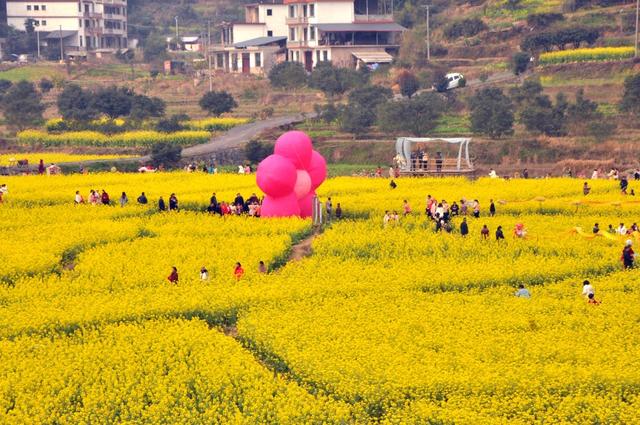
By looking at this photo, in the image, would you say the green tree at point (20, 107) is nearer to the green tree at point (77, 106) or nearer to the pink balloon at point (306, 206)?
the green tree at point (77, 106)

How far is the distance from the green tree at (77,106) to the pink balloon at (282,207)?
1892 inches

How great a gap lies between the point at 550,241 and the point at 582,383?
57.5ft

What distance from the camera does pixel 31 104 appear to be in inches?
3671

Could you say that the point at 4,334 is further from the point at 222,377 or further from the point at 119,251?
the point at 119,251

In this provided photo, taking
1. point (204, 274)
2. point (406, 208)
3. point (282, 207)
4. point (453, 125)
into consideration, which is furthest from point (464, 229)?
point (453, 125)

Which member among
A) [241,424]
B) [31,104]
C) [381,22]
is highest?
[381,22]

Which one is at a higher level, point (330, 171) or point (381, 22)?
point (381, 22)

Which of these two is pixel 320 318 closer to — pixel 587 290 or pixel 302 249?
pixel 587 290

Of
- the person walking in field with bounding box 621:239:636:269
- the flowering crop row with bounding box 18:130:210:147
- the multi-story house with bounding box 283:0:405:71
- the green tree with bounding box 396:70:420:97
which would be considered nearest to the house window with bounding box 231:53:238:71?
the multi-story house with bounding box 283:0:405:71

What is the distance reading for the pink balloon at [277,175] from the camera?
151ft

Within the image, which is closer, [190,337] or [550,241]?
[190,337]

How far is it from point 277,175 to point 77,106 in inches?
2083

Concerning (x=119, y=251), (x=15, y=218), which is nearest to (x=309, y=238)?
(x=119, y=251)

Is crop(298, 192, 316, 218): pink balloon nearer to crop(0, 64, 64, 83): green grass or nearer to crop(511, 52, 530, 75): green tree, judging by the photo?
crop(511, 52, 530, 75): green tree
